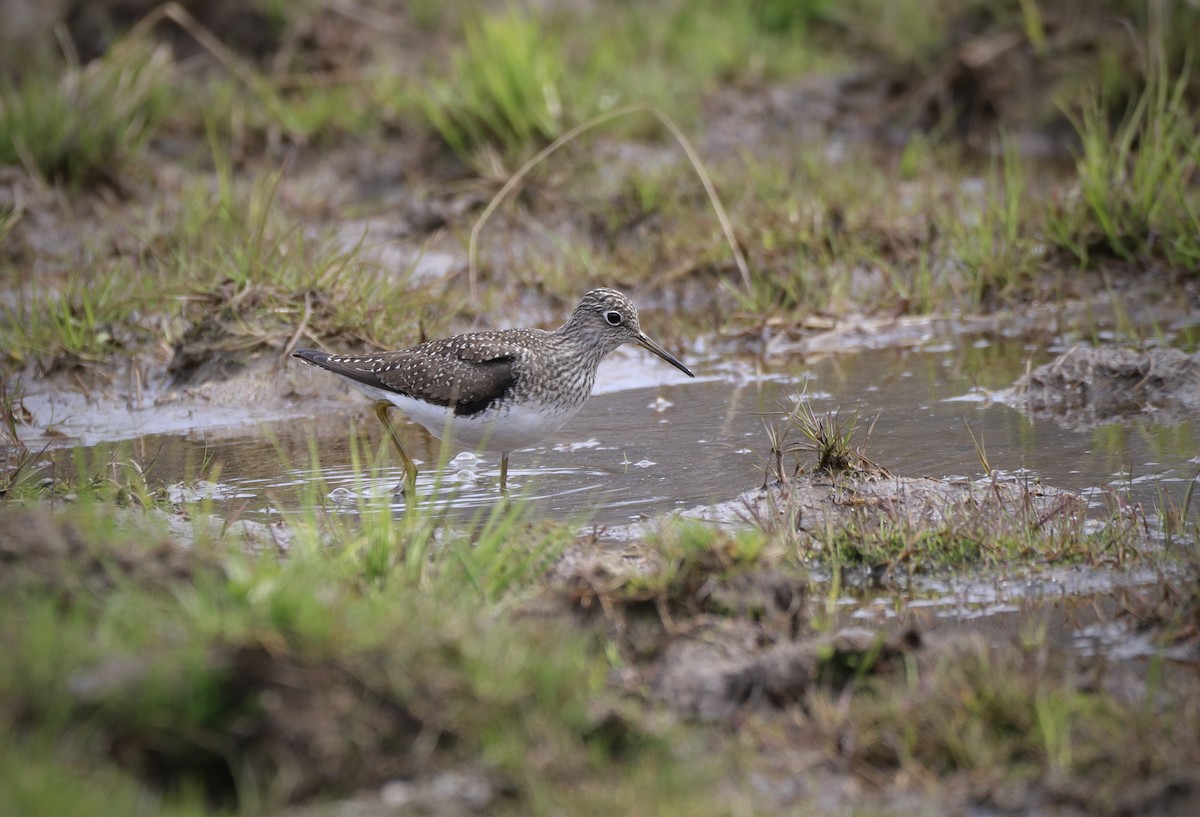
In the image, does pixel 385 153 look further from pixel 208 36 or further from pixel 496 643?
pixel 496 643

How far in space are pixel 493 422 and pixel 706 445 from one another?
55.0 inches

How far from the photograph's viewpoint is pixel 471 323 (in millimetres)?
10031

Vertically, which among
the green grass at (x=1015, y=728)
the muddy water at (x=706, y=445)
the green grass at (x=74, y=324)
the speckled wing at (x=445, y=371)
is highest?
the green grass at (x=74, y=324)

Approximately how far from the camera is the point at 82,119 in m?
11.6

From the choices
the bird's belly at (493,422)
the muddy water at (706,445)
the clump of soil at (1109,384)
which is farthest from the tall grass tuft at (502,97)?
the clump of soil at (1109,384)

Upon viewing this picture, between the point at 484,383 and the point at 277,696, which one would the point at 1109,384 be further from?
the point at 277,696

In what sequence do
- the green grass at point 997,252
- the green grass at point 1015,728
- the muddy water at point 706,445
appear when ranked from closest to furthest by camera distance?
the green grass at point 1015,728 < the muddy water at point 706,445 < the green grass at point 997,252

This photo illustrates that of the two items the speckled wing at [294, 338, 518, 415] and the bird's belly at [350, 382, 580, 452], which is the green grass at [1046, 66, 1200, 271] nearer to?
the bird's belly at [350, 382, 580, 452]

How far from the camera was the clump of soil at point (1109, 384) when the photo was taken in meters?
8.26

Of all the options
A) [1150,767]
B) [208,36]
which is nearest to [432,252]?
[208,36]

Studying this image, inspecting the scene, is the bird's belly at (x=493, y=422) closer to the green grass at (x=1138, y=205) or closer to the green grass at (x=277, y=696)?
the green grass at (x=277, y=696)

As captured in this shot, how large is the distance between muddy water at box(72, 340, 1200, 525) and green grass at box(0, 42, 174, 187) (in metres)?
4.11

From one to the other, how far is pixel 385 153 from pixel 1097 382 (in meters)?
7.18

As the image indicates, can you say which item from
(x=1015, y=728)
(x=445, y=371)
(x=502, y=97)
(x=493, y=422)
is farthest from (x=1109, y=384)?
(x=502, y=97)
